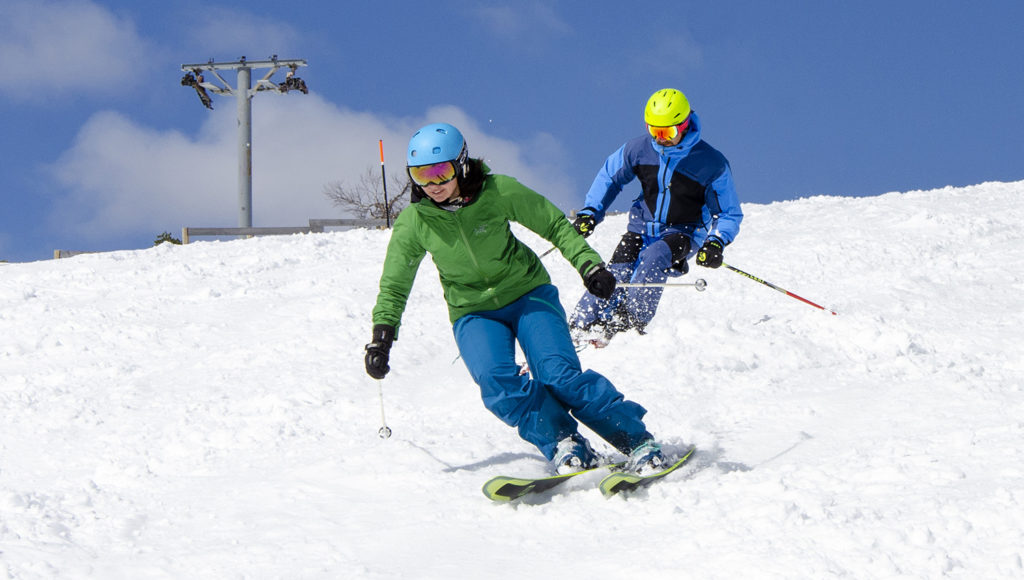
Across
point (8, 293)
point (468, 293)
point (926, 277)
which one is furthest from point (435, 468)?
point (8, 293)

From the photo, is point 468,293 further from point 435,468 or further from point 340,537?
point 340,537

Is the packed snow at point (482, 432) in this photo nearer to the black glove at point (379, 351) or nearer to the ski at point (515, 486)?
the ski at point (515, 486)

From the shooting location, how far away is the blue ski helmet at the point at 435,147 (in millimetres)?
3959

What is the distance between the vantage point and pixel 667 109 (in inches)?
259

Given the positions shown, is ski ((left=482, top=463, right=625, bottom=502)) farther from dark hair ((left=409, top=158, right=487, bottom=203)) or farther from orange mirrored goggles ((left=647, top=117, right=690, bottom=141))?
orange mirrored goggles ((left=647, top=117, right=690, bottom=141))

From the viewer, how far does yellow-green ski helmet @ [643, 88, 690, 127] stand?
21.6ft

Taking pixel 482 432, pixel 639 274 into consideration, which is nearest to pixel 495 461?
pixel 482 432

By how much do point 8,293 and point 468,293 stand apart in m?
7.77

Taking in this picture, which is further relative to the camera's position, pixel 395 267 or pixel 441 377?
pixel 441 377

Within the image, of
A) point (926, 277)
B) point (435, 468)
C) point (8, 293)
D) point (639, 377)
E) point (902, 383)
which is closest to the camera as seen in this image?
point (435, 468)

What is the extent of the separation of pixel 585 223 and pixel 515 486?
10.7ft

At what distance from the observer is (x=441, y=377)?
6.61 meters

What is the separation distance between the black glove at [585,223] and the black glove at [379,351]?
259cm

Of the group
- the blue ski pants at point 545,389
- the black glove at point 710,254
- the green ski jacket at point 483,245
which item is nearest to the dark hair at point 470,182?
the green ski jacket at point 483,245
